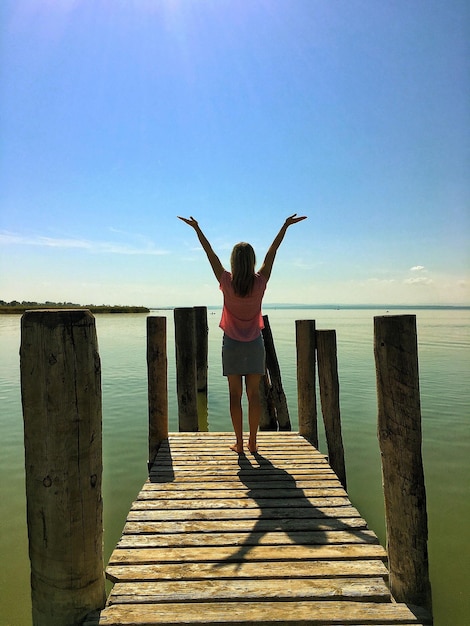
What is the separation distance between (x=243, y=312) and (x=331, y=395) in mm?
2153

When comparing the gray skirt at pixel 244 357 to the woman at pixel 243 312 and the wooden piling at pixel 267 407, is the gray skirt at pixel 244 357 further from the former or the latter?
the wooden piling at pixel 267 407

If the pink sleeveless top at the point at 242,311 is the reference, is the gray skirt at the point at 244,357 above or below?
below

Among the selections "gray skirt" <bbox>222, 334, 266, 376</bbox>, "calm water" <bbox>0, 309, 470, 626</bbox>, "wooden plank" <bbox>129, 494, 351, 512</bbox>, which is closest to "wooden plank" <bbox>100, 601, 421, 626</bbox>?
"wooden plank" <bbox>129, 494, 351, 512</bbox>

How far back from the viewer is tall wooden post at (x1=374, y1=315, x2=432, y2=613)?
2.73 m

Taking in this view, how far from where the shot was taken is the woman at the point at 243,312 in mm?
4117

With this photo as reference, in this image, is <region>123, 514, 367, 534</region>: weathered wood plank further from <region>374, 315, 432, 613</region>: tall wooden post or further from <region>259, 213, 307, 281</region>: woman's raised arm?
<region>259, 213, 307, 281</region>: woman's raised arm

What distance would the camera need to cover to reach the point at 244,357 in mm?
4426

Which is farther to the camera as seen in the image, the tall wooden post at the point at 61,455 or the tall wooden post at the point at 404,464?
the tall wooden post at the point at 404,464

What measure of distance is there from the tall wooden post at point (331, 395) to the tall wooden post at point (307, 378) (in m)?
0.13

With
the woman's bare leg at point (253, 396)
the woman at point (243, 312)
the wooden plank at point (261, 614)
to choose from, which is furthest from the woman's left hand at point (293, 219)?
the wooden plank at point (261, 614)

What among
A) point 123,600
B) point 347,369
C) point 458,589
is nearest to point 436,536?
point 458,589

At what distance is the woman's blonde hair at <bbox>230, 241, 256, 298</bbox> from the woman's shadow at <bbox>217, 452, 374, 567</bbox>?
1944mm

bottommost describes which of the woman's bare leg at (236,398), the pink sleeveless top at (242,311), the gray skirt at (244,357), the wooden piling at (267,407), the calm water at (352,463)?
the calm water at (352,463)

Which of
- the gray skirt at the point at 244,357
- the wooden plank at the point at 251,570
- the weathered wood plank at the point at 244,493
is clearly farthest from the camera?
the gray skirt at the point at 244,357
